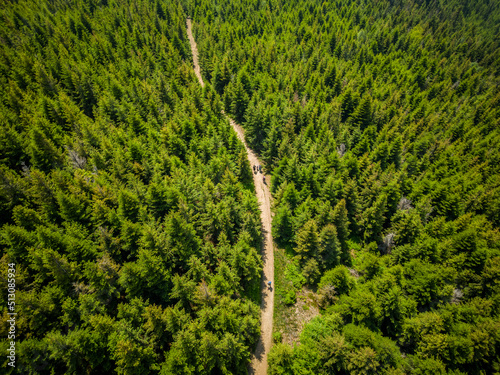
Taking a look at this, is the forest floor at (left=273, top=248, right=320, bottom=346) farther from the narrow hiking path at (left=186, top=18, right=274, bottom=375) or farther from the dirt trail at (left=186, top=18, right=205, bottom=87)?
the dirt trail at (left=186, top=18, right=205, bottom=87)

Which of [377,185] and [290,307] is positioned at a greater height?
[377,185]

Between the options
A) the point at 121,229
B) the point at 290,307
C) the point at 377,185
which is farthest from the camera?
the point at 377,185

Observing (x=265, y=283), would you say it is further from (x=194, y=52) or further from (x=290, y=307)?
(x=194, y=52)

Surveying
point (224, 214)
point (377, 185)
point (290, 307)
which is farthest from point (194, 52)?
point (290, 307)

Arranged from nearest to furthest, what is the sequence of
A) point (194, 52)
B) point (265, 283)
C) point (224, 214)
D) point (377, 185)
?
1. point (224, 214)
2. point (265, 283)
3. point (377, 185)
4. point (194, 52)

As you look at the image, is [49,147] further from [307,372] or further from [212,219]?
[307,372]

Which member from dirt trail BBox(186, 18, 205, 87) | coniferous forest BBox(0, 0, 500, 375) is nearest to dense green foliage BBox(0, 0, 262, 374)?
coniferous forest BBox(0, 0, 500, 375)

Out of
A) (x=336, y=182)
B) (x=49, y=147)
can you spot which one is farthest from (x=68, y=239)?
(x=336, y=182)
